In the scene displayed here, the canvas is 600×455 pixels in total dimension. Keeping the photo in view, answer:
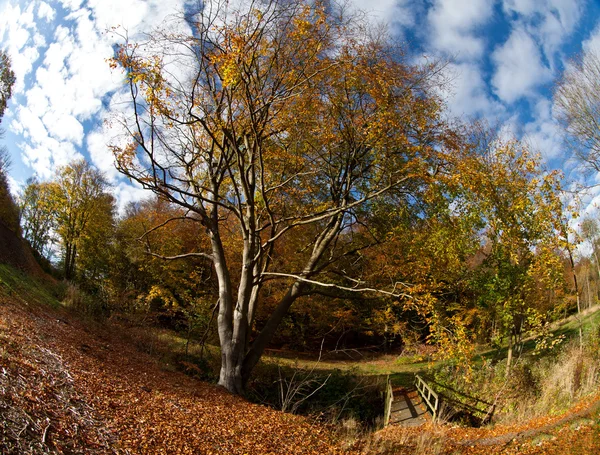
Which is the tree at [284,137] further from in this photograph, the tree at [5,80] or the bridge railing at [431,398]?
the tree at [5,80]

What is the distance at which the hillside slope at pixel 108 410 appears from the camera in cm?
447

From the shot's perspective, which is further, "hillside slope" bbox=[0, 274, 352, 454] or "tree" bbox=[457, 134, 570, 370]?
"tree" bbox=[457, 134, 570, 370]

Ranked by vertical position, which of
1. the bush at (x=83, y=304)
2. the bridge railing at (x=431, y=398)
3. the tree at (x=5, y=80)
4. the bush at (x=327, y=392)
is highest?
the tree at (x=5, y=80)

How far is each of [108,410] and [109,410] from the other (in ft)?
0.06

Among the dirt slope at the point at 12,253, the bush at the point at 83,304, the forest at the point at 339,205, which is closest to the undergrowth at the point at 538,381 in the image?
the forest at the point at 339,205

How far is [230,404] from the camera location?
8.35 meters

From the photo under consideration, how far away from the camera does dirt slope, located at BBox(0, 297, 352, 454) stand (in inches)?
176

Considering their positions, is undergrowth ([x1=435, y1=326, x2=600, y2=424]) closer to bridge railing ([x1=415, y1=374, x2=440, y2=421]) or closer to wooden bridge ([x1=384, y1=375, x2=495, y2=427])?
wooden bridge ([x1=384, y1=375, x2=495, y2=427])

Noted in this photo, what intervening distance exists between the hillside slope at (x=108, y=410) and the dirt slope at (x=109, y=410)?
0.01 metres

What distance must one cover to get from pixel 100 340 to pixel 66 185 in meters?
25.0

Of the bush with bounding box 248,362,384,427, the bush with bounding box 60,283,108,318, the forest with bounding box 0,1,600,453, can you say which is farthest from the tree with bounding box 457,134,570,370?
the bush with bounding box 60,283,108,318

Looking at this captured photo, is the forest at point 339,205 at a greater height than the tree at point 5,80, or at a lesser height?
lesser

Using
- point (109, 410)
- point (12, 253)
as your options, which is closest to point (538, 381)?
point (109, 410)

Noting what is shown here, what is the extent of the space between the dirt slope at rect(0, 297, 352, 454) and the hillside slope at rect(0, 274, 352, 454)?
1 cm
